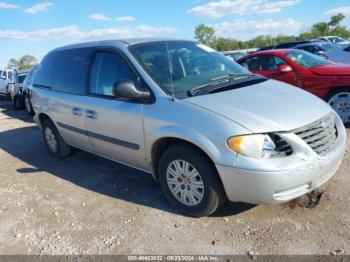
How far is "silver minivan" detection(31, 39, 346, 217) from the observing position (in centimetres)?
287

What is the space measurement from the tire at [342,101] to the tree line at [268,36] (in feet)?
150

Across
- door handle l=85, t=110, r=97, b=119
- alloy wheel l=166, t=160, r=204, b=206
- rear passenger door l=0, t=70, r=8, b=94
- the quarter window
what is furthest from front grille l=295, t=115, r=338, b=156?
rear passenger door l=0, t=70, r=8, b=94

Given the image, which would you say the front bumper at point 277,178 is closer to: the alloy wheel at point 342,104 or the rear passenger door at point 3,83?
the alloy wheel at point 342,104

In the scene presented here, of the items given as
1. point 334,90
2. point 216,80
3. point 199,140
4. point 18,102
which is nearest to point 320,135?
point 199,140

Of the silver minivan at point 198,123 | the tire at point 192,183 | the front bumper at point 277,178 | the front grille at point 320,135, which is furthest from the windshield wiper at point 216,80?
the front grille at point 320,135

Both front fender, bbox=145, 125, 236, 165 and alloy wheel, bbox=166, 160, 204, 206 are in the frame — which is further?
alloy wheel, bbox=166, 160, 204, 206

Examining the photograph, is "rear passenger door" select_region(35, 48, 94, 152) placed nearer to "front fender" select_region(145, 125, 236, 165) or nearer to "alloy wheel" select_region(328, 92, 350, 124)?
"front fender" select_region(145, 125, 236, 165)

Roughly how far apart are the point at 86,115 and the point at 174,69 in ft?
4.50

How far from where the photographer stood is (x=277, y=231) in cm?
312

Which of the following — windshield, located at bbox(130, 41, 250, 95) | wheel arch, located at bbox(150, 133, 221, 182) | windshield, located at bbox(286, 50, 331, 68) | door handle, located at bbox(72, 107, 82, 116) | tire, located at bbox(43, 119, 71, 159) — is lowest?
tire, located at bbox(43, 119, 71, 159)

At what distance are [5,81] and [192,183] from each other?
47.4 feet

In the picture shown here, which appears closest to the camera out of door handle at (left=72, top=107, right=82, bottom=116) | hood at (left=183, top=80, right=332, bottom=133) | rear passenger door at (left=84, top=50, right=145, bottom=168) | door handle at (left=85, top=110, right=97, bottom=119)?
hood at (left=183, top=80, right=332, bottom=133)

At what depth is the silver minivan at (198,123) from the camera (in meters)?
2.87

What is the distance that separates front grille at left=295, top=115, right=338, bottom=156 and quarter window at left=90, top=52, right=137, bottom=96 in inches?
71.9
